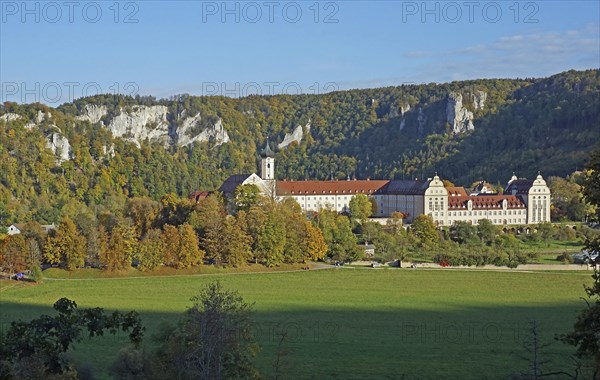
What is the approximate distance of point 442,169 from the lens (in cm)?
13562

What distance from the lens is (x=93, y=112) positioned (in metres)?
161

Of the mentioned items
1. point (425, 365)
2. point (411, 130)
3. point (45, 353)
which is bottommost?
point (425, 365)

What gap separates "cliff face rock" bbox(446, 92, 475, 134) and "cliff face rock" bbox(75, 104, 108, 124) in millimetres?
68590

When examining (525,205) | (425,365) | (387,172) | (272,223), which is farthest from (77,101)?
(425,365)

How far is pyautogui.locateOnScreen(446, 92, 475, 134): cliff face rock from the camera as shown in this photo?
172125mm

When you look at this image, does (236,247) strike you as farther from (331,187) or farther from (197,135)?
(197,135)

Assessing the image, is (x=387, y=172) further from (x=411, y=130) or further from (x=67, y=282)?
(x=67, y=282)

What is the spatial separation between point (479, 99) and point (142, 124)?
226 feet

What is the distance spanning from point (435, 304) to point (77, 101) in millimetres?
138543

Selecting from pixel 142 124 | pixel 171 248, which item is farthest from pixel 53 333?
pixel 142 124

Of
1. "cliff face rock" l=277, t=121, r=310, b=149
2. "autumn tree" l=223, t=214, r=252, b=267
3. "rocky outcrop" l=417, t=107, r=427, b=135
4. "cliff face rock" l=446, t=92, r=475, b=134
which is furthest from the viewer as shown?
"cliff face rock" l=277, t=121, r=310, b=149

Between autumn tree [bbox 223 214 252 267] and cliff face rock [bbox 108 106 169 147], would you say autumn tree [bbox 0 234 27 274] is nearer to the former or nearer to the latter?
autumn tree [bbox 223 214 252 267]

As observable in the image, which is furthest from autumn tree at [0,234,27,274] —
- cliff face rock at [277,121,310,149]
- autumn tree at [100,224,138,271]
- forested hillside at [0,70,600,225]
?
cliff face rock at [277,121,310,149]

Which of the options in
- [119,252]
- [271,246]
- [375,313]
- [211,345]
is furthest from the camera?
[271,246]
